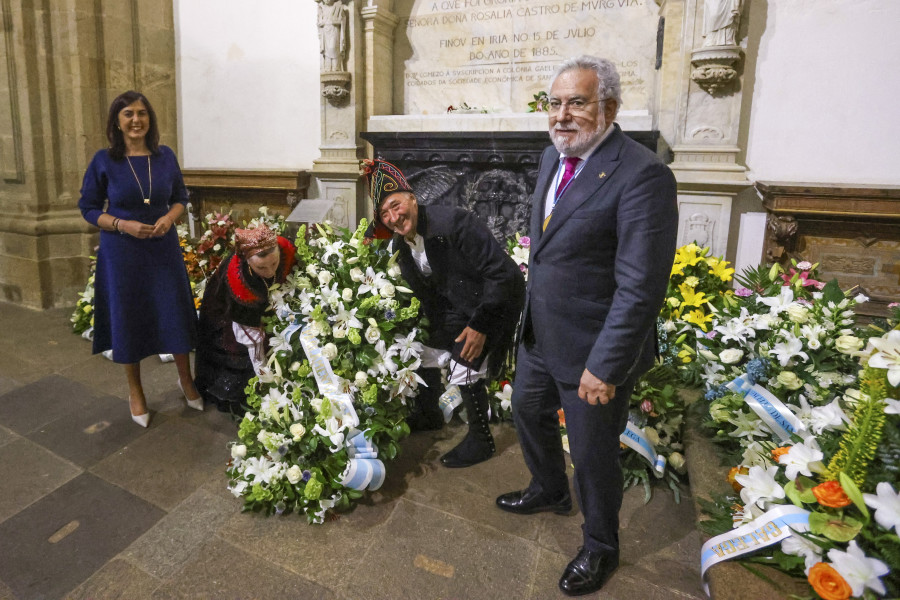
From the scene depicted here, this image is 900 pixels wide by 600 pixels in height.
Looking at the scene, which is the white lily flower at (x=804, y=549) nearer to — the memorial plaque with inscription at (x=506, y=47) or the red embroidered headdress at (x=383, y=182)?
the red embroidered headdress at (x=383, y=182)

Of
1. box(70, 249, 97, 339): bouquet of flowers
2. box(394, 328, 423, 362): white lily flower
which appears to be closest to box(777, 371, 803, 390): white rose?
box(394, 328, 423, 362): white lily flower

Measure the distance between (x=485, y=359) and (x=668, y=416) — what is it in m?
0.90

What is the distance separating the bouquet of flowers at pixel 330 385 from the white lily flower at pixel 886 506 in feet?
5.48

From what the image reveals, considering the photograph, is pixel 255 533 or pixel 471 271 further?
pixel 471 271

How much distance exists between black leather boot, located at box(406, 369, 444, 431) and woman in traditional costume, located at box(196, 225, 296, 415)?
828 millimetres


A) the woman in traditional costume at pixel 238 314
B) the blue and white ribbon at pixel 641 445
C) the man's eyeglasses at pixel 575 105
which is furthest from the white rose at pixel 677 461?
the woman in traditional costume at pixel 238 314

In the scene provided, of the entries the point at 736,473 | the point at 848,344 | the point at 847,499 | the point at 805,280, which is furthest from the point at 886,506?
the point at 805,280

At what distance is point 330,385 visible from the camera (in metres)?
2.44

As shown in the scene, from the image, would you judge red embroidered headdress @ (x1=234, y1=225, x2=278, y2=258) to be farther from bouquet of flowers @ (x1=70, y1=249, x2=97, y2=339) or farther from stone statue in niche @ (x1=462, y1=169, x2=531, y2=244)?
bouquet of flowers @ (x1=70, y1=249, x2=97, y2=339)

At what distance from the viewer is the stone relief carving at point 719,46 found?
12.1ft

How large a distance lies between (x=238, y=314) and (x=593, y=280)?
1.92 meters

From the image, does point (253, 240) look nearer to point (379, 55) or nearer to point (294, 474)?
point (294, 474)

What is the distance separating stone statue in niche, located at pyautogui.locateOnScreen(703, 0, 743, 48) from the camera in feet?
12.1

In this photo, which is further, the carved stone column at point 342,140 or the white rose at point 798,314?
the carved stone column at point 342,140
